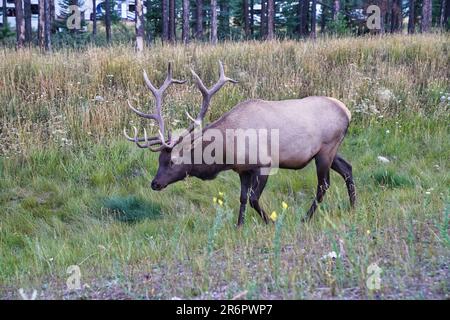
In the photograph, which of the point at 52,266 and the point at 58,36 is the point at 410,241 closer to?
the point at 52,266

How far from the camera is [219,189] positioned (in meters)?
7.84

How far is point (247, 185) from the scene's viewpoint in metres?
6.70

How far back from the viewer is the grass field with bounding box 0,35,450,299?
13.8 ft

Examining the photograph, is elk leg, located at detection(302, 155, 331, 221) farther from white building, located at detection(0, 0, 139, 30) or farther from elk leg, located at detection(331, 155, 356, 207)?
white building, located at detection(0, 0, 139, 30)

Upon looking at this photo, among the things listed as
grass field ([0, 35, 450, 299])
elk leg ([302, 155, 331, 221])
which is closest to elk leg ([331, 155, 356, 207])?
grass field ([0, 35, 450, 299])

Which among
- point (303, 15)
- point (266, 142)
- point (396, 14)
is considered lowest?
point (266, 142)

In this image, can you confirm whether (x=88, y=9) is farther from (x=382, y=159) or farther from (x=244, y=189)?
(x=244, y=189)

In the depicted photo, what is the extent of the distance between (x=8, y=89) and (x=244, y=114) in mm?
5358

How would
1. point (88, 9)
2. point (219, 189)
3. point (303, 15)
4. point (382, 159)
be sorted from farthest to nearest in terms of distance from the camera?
1. point (88, 9)
2. point (303, 15)
3. point (382, 159)
4. point (219, 189)

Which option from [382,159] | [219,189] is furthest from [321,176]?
[382,159]

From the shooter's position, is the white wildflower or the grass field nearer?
the grass field

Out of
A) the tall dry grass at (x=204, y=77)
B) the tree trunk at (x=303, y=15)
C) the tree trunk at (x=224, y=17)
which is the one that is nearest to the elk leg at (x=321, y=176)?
the tall dry grass at (x=204, y=77)
